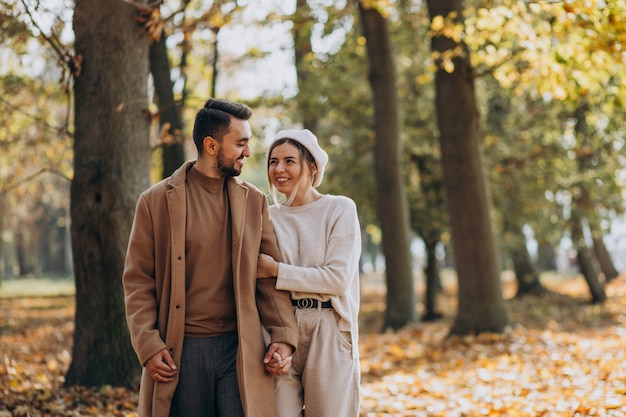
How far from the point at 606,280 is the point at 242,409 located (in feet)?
73.1

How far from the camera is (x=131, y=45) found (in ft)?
20.8

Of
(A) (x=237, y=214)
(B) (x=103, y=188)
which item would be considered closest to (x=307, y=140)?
(A) (x=237, y=214)

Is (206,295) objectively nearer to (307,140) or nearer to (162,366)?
(162,366)

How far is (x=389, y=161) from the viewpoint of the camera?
44.9ft

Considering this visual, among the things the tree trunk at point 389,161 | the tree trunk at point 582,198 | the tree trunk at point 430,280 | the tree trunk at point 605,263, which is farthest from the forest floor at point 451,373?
the tree trunk at point 605,263

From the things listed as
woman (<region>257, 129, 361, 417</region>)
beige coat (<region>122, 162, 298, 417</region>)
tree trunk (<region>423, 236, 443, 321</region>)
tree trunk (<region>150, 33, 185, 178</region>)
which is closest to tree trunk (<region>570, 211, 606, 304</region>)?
tree trunk (<region>423, 236, 443, 321</region>)

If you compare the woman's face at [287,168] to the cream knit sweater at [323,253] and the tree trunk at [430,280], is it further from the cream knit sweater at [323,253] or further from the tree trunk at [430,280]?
the tree trunk at [430,280]

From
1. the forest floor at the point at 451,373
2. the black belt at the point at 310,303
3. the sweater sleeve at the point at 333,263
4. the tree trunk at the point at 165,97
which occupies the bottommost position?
the forest floor at the point at 451,373

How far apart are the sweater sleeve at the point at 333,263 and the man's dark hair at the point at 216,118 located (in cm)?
75

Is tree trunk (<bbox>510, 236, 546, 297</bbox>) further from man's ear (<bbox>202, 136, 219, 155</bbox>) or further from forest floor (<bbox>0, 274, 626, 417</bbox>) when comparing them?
man's ear (<bbox>202, 136, 219, 155</bbox>)

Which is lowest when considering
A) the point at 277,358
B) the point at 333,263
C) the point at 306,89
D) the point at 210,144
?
the point at 277,358

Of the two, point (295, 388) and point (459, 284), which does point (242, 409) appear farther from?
point (459, 284)

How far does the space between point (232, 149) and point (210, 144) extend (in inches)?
5.1

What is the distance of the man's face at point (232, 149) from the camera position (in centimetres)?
363
